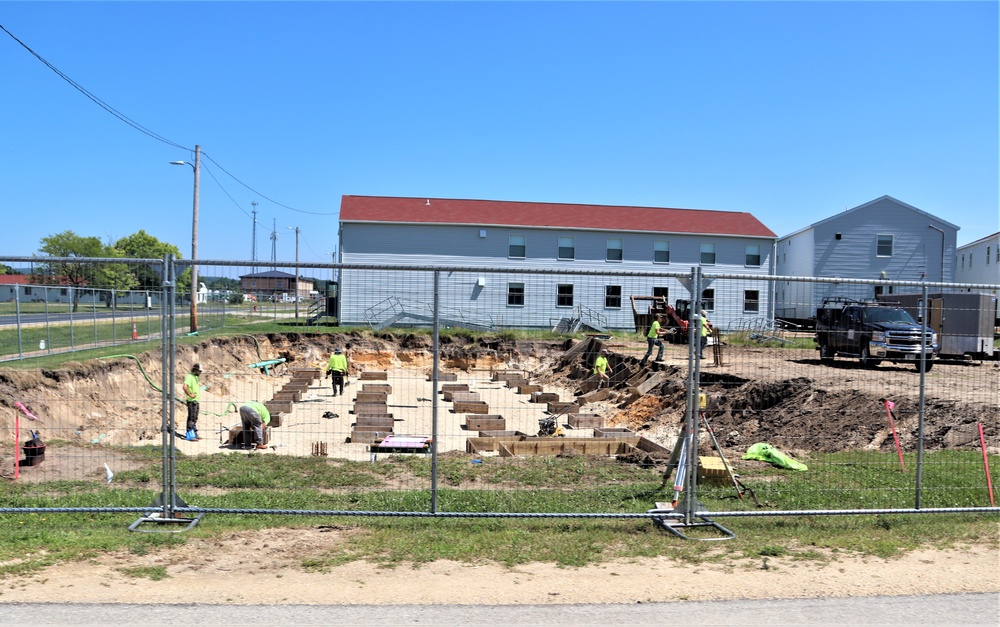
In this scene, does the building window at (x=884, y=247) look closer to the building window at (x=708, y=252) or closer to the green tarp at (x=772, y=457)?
the building window at (x=708, y=252)

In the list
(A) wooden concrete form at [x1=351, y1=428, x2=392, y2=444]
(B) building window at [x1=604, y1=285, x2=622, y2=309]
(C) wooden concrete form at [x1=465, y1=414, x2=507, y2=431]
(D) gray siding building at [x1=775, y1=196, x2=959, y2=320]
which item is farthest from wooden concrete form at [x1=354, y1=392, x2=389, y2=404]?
(D) gray siding building at [x1=775, y1=196, x2=959, y2=320]

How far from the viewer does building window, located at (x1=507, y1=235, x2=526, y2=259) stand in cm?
4169

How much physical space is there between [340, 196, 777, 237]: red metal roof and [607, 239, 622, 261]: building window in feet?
2.56

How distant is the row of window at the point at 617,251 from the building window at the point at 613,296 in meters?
32.9

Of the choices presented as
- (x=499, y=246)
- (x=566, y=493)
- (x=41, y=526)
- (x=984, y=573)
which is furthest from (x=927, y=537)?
(x=499, y=246)

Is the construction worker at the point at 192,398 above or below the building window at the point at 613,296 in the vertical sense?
below

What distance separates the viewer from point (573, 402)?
19422 mm

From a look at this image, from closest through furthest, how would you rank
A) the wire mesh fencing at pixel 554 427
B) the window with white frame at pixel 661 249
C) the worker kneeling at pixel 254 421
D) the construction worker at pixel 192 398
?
the wire mesh fencing at pixel 554 427 → the worker kneeling at pixel 254 421 → the construction worker at pixel 192 398 → the window with white frame at pixel 661 249

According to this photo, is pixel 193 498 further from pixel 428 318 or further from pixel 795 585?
pixel 795 585

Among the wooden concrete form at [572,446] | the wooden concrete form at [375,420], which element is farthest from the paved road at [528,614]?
the wooden concrete form at [375,420]

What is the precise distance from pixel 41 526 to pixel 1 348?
1462 cm

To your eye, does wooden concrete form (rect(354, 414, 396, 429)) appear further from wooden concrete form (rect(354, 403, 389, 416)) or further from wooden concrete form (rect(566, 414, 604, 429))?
wooden concrete form (rect(566, 414, 604, 429))

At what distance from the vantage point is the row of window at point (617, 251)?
41.8 metres

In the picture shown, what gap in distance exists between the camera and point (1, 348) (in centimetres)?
1869
